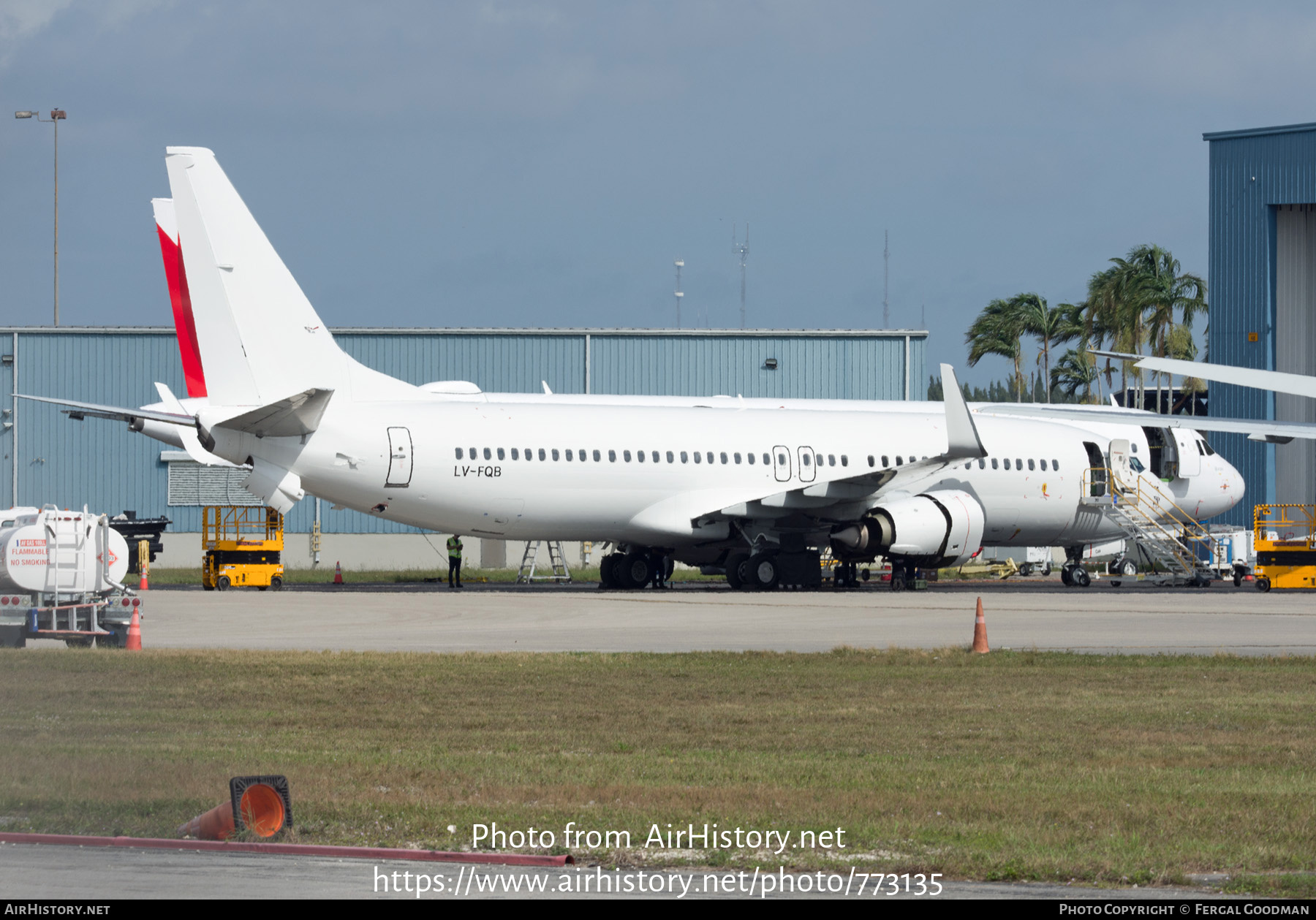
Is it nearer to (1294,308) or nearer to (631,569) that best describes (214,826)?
(631,569)

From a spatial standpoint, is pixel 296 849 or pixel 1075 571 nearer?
pixel 296 849

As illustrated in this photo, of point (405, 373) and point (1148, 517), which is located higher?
point (405, 373)

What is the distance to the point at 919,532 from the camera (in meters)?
32.4

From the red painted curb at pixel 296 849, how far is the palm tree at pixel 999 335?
78447 millimetres

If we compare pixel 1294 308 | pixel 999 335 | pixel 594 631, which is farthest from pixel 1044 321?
pixel 594 631

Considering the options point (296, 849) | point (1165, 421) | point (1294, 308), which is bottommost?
point (296, 849)

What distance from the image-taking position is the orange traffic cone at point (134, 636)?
18.3m

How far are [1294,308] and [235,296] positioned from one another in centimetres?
3205

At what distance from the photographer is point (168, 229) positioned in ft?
114

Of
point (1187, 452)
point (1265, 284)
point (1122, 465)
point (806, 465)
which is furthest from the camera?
point (1265, 284)

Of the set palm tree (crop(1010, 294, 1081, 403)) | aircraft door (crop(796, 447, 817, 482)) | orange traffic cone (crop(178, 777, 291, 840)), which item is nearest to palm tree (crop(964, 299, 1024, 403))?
palm tree (crop(1010, 294, 1081, 403))

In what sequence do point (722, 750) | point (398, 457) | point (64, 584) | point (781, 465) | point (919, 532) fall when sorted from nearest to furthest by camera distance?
point (722, 750), point (64, 584), point (398, 457), point (919, 532), point (781, 465)

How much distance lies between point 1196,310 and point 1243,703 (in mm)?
58183

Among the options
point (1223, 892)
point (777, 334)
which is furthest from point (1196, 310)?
point (1223, 892)
